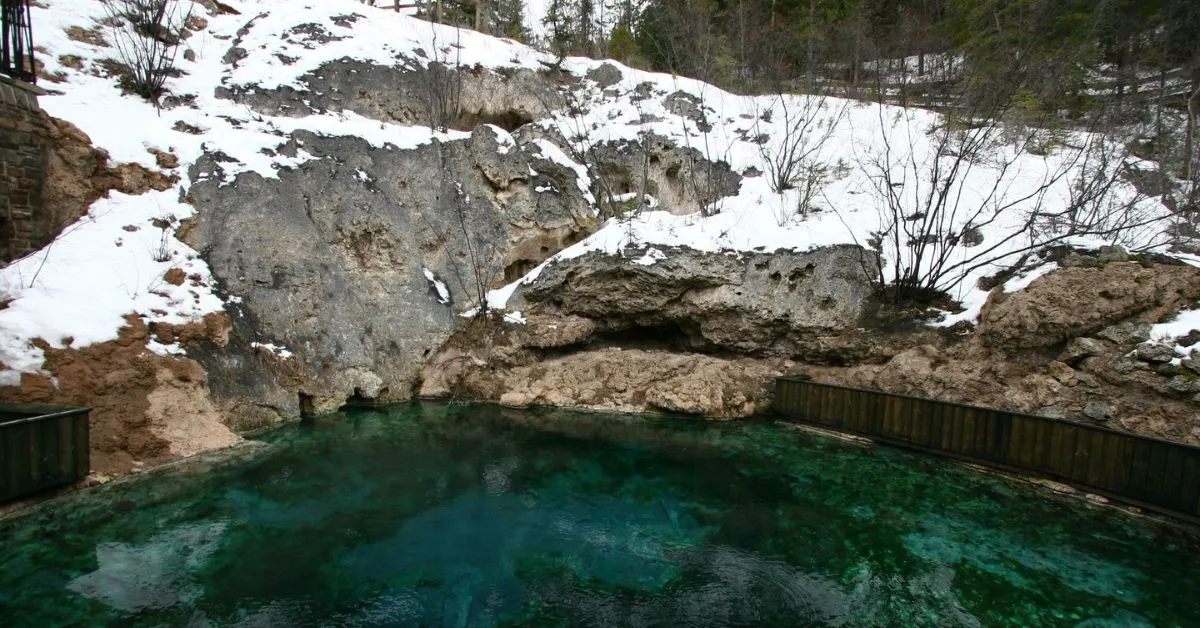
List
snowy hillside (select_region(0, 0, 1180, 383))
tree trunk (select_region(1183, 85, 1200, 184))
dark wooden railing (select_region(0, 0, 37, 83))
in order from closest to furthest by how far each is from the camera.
Answer: dark wooden railing (select_region(0, 0, 37, 83)) < snowy hillside (select_region(0, 0, 1180, 383)) < tree trunk (select_region(1183, 85, 1200, 184))

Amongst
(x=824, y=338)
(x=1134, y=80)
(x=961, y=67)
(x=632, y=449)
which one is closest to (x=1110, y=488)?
(x=824, y=338)

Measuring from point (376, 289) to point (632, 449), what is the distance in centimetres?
781

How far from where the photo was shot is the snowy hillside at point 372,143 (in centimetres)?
991

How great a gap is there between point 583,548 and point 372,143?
13041 mm

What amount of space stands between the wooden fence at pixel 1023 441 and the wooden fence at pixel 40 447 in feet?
38.9

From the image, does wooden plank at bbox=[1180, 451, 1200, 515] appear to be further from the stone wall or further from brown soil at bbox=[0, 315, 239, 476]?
the stone wall

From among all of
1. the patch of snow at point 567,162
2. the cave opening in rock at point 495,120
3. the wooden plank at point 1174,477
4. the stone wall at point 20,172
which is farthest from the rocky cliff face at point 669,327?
the cave opening in rock at point 495,120

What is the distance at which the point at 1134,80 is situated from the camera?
16.7m

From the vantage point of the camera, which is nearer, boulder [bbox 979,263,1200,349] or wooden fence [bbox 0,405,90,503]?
wooden fence [bbox 0,405,90,503]

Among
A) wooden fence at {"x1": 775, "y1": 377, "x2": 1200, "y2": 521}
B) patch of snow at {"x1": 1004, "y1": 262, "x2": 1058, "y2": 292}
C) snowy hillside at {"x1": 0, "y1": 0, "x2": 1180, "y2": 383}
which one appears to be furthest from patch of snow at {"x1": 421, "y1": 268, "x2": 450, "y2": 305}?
patch of snow at {"x1": 1004, "y1": 262, "x2": 1058, "y2": 292}

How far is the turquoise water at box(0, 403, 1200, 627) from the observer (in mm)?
5336

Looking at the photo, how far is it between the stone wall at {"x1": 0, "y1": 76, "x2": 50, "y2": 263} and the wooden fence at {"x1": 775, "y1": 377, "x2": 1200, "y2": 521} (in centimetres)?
1458

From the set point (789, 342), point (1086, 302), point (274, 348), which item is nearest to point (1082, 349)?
point (1086, 302)

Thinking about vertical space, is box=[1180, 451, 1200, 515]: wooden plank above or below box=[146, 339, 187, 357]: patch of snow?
below
